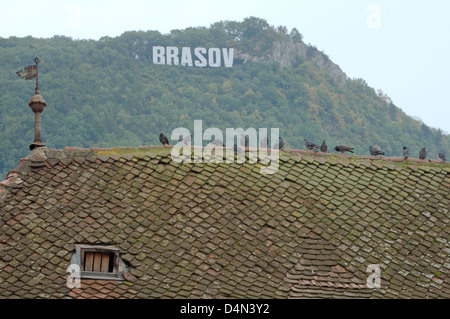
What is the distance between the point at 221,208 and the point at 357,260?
2.55 meters

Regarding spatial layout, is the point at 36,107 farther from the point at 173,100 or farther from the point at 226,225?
the point at 173,100

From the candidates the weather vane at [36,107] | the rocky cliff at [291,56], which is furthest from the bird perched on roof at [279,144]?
the rocky cliff at [291,56]

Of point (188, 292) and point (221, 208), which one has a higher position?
→ point (221, 208)

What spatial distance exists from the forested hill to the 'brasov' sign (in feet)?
2.33

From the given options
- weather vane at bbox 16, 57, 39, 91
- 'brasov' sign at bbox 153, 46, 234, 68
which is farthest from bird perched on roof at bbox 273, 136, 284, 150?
'brasov' sign at bbox 153, 46, 234, 68

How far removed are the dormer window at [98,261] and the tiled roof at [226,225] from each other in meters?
0.13

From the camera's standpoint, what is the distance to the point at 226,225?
12.6m

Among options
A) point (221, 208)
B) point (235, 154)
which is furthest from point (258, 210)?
point (235, 154)

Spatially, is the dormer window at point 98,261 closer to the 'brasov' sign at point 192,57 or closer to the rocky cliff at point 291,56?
the 'brasov' sign at point 192,57

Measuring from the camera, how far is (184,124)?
42.8 meters

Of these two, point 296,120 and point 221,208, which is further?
point 296,120

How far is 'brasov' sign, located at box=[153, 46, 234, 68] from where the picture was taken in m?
61.4
